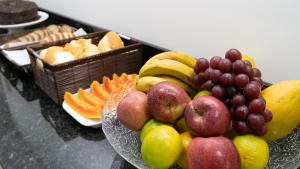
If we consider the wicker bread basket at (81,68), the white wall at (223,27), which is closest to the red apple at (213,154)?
the white wall at (223,27)

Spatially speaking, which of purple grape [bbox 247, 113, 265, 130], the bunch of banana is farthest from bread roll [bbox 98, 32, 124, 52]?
purple grape [bbox 247, 113, 265, 130]

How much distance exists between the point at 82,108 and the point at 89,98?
4 cm

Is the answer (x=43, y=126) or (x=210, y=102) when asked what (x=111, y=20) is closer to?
(x=43, y=126)

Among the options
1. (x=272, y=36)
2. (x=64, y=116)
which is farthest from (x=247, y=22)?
(x=64, y=116)

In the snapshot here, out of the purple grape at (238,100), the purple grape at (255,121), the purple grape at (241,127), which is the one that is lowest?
the purple grape at (241,127)

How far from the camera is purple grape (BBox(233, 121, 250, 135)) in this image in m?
0.43

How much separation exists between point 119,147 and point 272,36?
15.4 inches

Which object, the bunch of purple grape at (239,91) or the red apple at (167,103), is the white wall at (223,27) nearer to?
the bunch of purple grape at (239,91)

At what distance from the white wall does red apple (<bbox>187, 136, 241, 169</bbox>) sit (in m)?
0.29

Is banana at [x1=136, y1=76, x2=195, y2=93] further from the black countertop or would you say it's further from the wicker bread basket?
the wicker bread basket

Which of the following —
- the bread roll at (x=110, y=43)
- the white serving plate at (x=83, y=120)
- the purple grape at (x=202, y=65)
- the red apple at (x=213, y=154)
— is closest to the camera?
the red apple at (x=213, y=154)

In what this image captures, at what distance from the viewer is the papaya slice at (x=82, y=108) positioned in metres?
0.66

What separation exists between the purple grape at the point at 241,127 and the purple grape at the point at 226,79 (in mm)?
62

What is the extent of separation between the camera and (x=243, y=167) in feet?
1.35
